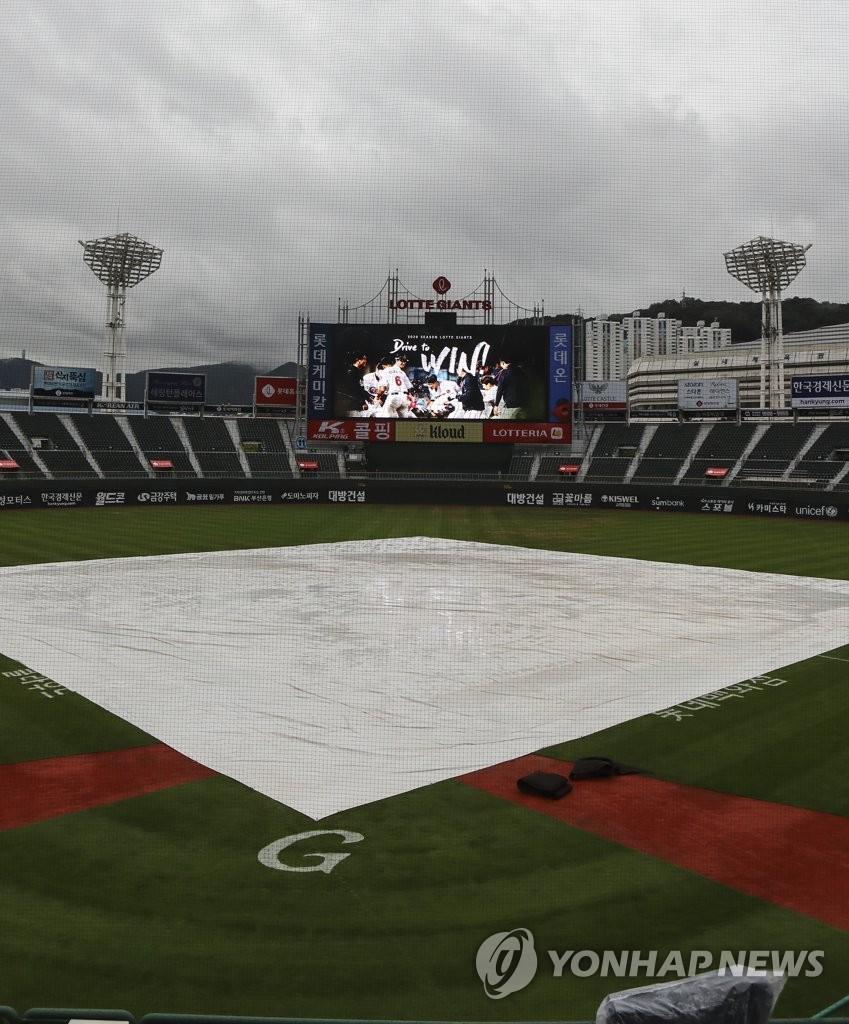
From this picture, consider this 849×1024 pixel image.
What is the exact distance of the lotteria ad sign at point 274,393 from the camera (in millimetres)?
72000

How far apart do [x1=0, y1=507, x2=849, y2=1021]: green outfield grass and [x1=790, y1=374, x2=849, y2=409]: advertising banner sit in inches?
2191

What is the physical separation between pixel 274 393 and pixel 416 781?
66.7m

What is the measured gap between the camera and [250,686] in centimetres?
1245

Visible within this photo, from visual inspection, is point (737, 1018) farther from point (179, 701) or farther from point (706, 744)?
point (179, 701)

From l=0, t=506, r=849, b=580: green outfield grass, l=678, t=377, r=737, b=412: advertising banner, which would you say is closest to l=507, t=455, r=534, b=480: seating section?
l=0, t=506, r=849, b=580: green outfield grass

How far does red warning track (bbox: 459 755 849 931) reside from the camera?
6770mm

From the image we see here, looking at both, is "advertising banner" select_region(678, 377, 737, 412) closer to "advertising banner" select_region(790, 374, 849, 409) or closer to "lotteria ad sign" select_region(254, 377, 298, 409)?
"advertising banner" select_region(790, 374, 849, 409)

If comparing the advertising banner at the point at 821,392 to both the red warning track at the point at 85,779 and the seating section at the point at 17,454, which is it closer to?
the seating section at the point at 17,454

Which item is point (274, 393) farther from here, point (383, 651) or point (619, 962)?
point (619, 962)

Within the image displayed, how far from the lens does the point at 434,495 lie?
55.0 m

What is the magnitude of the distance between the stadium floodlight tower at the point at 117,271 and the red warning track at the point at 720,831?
77830 mm

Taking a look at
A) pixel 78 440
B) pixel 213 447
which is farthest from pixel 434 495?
pixel 78 440

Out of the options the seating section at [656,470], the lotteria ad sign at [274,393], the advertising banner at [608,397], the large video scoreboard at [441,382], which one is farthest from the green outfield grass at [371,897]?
the advertising banner at [608,397]

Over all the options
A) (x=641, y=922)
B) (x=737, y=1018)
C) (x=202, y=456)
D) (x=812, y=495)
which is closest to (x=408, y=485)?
(x=202, y=456)
